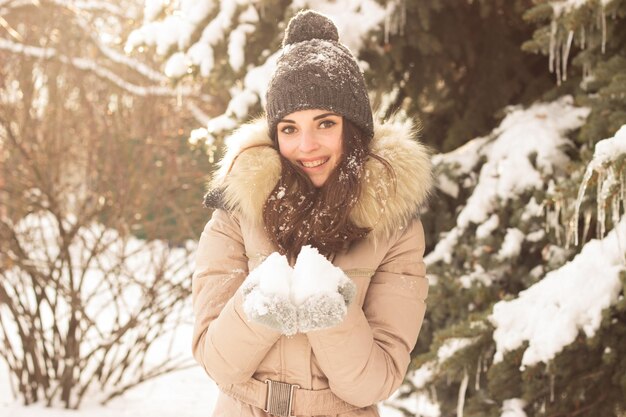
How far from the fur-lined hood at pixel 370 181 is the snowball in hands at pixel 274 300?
0.45 metres

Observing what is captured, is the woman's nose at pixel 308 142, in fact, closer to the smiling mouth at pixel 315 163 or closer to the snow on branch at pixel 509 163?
the smiling mouth at pixel 315 163

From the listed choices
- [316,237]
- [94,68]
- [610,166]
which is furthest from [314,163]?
[94,68]

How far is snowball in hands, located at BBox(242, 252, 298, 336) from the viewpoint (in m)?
1.66

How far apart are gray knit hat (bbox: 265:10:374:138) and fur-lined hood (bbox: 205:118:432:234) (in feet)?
0.33

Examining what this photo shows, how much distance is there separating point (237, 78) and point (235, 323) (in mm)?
2413

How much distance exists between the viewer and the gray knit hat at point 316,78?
217cm

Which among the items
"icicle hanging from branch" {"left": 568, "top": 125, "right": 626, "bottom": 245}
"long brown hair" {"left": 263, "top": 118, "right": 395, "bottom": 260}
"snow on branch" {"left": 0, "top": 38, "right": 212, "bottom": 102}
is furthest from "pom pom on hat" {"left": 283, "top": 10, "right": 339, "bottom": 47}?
"snow on branch" {"left": 0, "top": 38, "right": 212, "bottom": 102}

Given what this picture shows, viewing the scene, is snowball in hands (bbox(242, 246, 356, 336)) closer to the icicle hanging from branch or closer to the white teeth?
the white teeth

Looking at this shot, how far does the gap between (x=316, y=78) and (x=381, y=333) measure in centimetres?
78

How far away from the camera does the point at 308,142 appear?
2.14 meters

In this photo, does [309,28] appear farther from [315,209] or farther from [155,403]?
[155,403]

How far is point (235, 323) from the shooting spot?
6.05 ft

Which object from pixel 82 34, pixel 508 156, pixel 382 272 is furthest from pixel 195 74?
pixel 82 34

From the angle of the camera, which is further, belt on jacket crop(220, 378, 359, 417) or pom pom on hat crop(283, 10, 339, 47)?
pom pom on hat crop(283, 10, 339, 47)
